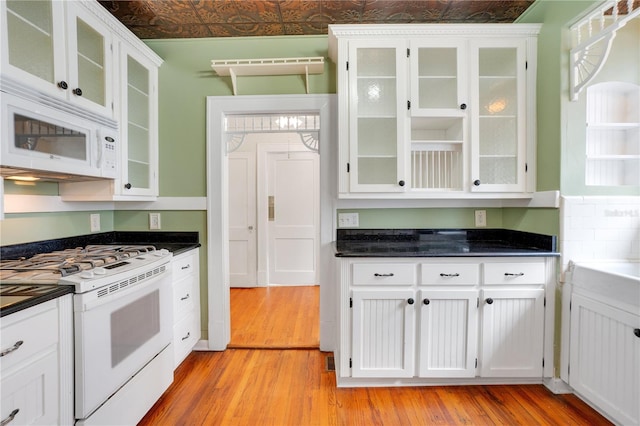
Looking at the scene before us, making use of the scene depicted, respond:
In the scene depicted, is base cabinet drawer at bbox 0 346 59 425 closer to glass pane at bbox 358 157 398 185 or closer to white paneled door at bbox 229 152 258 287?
glass pane at bbox 358 157 398 185

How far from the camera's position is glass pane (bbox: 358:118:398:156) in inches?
80.0

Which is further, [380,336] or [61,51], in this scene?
[380,336]

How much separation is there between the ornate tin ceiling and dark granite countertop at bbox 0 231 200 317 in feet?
5.34

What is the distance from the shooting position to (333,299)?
7.58 feet

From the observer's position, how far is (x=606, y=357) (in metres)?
1.51

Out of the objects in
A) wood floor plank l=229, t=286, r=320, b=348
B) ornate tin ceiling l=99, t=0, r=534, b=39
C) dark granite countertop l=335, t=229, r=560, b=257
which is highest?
ornate tin ceiling l=99, t=0, r=534, b=39

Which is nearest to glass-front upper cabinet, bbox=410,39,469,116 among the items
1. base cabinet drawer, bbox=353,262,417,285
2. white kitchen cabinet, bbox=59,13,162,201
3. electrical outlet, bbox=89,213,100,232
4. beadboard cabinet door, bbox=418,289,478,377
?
base cabinet drawer, bbox=353,262,417,285

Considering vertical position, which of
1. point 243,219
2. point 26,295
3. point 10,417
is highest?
point 243,219

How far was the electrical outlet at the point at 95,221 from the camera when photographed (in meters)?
2.14

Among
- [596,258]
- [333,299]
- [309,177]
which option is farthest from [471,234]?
[309,177]

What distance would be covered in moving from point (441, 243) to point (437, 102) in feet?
3.49

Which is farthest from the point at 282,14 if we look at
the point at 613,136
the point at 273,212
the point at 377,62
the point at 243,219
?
the point at 243,219

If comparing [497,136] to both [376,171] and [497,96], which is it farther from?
[376,171]

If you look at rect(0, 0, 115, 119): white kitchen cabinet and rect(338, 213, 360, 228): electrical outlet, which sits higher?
rect(0, 0, 115, 119): white kitchen cabinet
